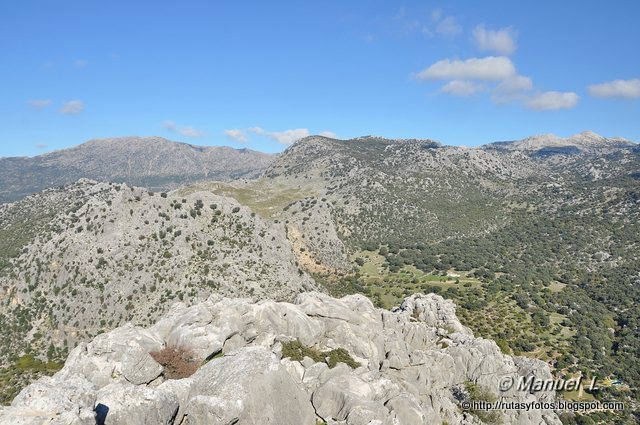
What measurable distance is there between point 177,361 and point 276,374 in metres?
12.4

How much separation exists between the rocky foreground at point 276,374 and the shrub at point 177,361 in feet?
2.23

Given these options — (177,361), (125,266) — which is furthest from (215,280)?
(177,361)

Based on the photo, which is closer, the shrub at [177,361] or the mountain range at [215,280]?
the shrub at [177,361]

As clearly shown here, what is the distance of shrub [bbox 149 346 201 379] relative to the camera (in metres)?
39.1

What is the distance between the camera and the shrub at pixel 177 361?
39.1 metres

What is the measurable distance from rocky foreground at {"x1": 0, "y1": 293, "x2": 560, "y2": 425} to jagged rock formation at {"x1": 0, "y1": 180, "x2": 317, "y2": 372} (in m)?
37.1

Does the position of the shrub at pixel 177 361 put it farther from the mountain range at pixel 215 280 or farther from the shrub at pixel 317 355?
the shrub at pixel 317 355

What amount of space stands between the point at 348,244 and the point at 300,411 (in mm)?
154538

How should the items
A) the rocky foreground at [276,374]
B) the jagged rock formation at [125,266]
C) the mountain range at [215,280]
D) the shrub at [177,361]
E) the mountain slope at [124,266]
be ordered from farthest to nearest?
the mountain range at [215,280] < the jagged rock formation at [125,266] < the mountain slope at [124,266] < the shrub at [177,361] < the rocky foreground at [276,374]

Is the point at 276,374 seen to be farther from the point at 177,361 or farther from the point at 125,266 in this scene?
the point at 125,266

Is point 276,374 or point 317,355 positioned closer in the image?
point 276,374

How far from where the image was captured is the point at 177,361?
132ft

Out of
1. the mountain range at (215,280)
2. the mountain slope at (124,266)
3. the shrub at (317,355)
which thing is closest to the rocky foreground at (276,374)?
the shrub at (317,355)

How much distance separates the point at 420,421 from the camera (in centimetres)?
3591
